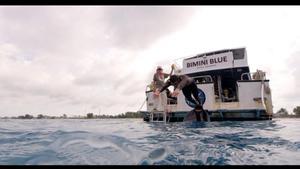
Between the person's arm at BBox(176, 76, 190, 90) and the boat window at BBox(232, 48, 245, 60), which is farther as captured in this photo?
the boat window at BBox(232, 48, 245, 60)

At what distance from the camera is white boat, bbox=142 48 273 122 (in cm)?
1264

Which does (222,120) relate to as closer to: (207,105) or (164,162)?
(207,105)

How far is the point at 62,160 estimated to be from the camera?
2.96 meters

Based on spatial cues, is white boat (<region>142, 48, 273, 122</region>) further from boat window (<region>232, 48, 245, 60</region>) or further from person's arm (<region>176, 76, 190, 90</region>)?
person's arm (<region>176, 76, 190, 90</region>)

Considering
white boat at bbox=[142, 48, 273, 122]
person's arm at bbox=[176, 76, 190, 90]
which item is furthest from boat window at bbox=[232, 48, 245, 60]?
person's arm at bbox=[176, 76, 190, 90]

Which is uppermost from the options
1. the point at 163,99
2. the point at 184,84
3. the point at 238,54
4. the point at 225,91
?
the point at 238,54

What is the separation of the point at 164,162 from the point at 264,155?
1557 mm

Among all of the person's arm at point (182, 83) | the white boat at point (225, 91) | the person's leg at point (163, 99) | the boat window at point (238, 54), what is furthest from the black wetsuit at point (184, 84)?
the boat window at point (238, 54)

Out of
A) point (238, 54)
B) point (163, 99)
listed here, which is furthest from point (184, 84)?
point (238, 54)


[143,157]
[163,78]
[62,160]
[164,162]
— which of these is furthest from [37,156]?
[163,78]

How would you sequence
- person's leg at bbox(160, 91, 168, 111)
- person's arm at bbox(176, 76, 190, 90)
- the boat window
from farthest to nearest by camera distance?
the boat window → person's leg at bbox(160, 91, 168, 111) → person's arm at bbox(176, 76, 190, 90)

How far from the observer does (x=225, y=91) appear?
15.1 meters

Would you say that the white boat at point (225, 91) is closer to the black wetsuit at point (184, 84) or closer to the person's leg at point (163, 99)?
the person's leg at point (163, 99)

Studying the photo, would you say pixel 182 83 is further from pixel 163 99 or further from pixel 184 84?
pixel 163 99
